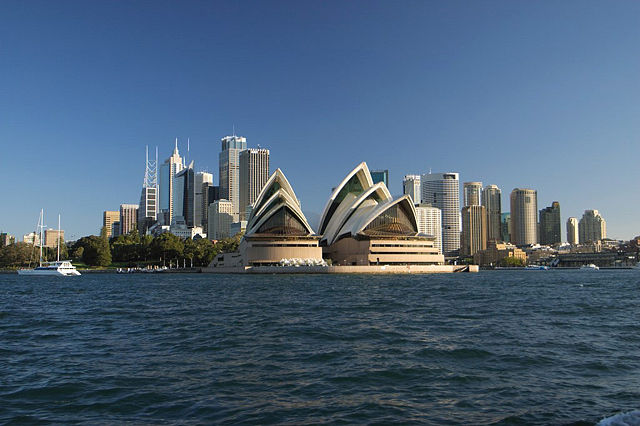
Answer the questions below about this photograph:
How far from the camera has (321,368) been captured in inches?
500

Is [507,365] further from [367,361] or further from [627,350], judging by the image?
[627,350]

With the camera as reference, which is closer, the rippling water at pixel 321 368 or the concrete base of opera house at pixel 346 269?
the rippling water at pixel 321 368

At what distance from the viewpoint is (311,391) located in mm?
10648

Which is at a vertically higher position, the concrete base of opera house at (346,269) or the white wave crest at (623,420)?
the white wave crest at (623,420)

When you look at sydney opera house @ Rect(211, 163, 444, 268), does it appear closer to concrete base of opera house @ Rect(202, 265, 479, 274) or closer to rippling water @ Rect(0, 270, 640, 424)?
concrete base of opera house @ Rect(202, 265, 479, 274)

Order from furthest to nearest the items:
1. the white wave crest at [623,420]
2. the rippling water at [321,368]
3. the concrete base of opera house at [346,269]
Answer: the concrete base of opera house at [346,269] < the rippling water at [321,368] < the white wave crest at [623,420]

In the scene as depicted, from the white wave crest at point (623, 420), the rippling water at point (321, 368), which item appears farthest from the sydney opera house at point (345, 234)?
the white wave crest at point (623, 420)

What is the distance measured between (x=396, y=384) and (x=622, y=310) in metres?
19.7

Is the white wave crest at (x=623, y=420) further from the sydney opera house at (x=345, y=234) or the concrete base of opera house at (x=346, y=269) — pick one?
the sydney opera house at (x=345, y=234)

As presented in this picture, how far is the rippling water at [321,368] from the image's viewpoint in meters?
9.37

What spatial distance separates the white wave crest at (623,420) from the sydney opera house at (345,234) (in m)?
83.6

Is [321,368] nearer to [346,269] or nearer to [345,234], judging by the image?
[346,269]

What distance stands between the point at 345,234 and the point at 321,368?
287 ft

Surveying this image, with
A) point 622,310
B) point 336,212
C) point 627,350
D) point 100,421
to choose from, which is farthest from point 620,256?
point 100,421
